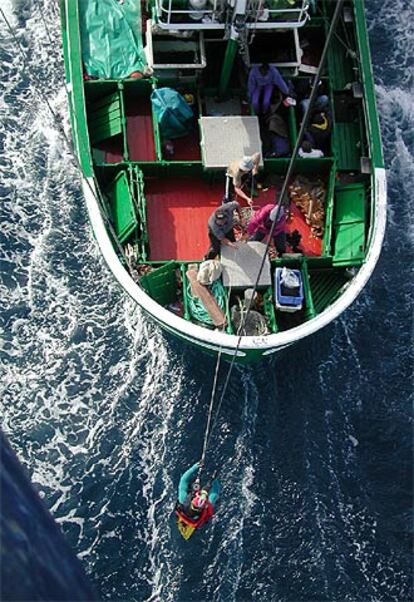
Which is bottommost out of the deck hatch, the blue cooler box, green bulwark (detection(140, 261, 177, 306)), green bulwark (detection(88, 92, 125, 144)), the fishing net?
the fishing net

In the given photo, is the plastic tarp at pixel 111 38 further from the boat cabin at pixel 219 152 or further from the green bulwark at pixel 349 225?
the green bulwark at pixel 349 225

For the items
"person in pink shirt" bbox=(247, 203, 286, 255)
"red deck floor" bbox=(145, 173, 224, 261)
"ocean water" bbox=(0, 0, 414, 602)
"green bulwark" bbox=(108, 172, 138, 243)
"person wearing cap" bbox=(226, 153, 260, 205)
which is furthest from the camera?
"red deck floor" bbox=(145, 173, 224, 261)

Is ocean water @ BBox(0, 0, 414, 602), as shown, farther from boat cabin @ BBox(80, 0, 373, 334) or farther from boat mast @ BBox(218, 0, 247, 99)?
boat mast @ BBox(218, 0, 247, 99)

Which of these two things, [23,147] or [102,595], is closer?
[102,595]

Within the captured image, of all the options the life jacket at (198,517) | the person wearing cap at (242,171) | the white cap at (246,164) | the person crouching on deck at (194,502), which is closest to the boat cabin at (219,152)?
the person wearing cap at (242,171)

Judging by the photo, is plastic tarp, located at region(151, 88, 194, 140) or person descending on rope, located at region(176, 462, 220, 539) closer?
person descending on rope, located at region(176, 462, 220, 539)

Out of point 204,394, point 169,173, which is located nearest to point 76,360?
point 204,394

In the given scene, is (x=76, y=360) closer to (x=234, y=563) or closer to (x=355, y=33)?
(x=234, y=563)

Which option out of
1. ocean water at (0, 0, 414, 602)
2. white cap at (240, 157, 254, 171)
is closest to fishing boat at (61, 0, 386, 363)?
white cap at (240, 157, 254, 171)
